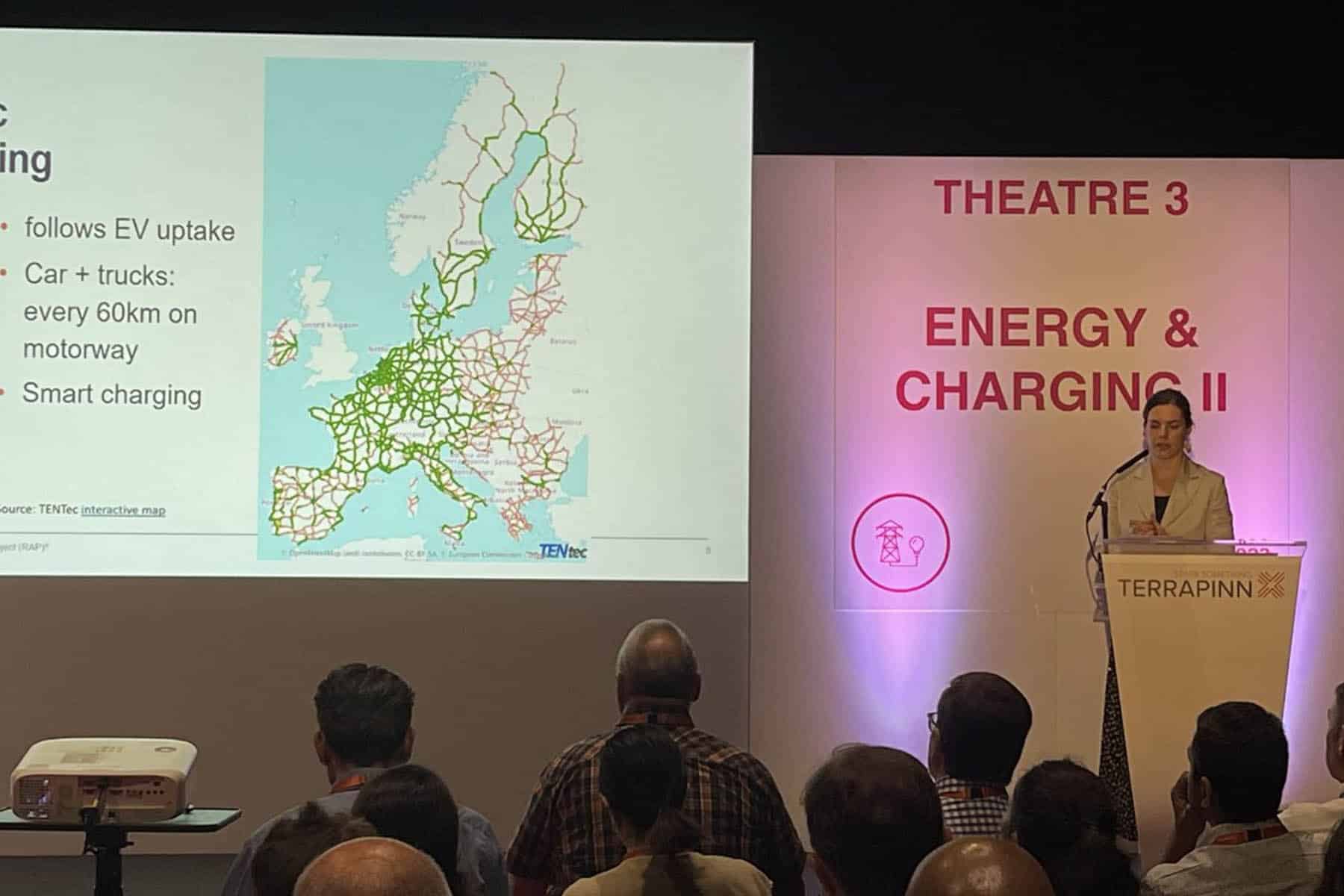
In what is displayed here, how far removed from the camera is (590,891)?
240 cm

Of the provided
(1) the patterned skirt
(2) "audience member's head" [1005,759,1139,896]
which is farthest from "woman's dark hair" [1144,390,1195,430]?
(2) "audience member's head" [1005,759,1139,896]

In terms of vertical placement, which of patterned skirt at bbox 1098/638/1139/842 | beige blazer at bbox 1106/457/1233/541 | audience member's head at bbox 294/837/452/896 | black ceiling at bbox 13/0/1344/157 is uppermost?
black ceiling at bbox 13/0/1344/157

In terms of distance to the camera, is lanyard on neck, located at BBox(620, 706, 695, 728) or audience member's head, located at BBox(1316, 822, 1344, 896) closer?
audience member's head, located at BBox(1316, 822, 1344, 896)

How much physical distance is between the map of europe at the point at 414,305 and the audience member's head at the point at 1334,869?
3.66 meters

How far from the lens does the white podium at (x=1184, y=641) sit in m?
4.20

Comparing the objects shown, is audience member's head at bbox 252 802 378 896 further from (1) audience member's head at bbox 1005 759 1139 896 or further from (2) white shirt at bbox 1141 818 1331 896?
(2) white shirt at bbox 1141 818 1331 896

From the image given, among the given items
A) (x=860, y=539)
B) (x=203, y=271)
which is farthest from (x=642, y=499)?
(x=203, y=271)

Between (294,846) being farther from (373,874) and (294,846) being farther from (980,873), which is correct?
(980,873)

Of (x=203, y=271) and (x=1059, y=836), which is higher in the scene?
(x=203, y=271)

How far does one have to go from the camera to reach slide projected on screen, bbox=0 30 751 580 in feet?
17.9

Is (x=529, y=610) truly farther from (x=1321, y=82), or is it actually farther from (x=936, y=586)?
(x=1321, y=82)

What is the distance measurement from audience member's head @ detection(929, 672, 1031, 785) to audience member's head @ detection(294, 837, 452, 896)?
1535mm

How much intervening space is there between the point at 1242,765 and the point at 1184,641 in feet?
5.40

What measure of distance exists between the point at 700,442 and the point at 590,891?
127 inches
